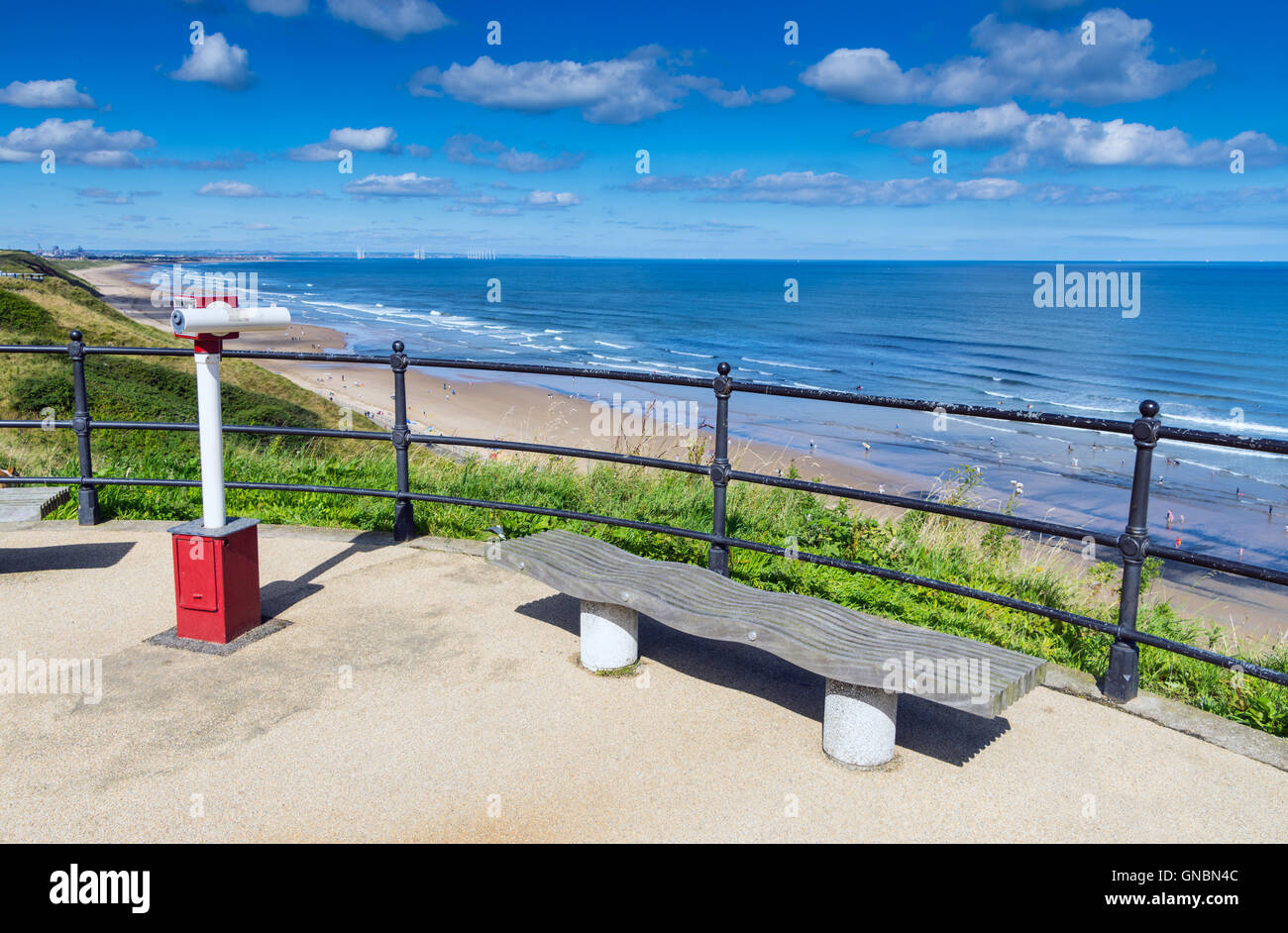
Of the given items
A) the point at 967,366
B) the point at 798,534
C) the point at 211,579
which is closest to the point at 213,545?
the point at 211,579

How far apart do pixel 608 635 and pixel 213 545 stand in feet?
5.75

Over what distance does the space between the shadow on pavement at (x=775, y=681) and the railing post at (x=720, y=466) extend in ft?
1.81

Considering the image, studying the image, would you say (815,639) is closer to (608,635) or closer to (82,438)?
(608,635)

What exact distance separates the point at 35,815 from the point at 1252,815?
379 centimetres

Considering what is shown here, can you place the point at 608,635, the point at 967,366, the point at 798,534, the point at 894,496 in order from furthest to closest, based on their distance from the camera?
the point at 967,366
the point at 798,534
the point at 894,496
the point at 608,635

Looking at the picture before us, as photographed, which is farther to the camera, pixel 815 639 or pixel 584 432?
pixel 584 432

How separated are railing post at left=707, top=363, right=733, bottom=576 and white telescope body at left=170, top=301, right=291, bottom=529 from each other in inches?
79.0

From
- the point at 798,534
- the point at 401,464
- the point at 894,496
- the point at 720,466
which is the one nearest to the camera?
the point at 894,496

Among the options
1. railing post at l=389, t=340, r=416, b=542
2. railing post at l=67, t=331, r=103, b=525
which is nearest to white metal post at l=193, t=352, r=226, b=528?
railing post at l=389, t=340, r=416, b=542

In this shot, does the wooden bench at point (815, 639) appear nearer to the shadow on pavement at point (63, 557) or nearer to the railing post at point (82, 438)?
the shadow on pavement at point (63, 557)

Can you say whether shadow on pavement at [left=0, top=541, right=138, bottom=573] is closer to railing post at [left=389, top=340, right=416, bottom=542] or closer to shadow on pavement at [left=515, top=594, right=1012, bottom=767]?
railing post at [left=389, top=340, right=416, bottom=542]

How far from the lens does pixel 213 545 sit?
431 centimetres

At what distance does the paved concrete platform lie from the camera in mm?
3076
